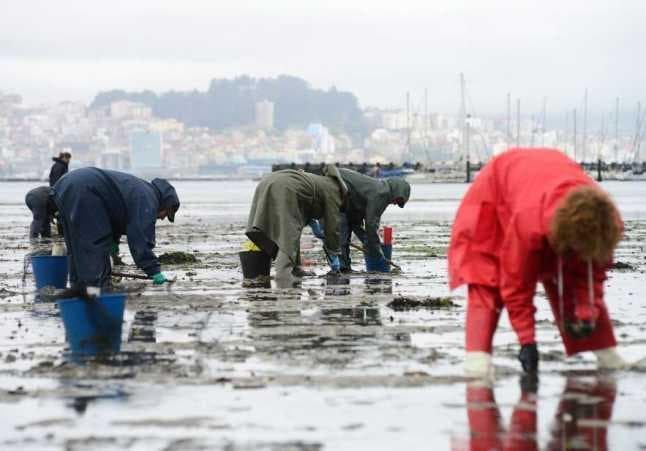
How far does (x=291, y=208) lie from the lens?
14.9m

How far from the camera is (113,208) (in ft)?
43.7

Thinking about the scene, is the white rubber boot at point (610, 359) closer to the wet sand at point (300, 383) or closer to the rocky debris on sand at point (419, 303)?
the wet sand at point (300, 383)

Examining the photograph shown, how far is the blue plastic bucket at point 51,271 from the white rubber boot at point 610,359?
7.51 m

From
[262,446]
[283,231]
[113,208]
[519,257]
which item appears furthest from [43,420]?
[283,231]

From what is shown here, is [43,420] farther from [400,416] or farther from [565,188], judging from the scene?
[565,188]

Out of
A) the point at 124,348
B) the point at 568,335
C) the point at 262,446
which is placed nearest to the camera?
the point at 262,446

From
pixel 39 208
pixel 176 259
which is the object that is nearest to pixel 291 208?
pixel 176 259

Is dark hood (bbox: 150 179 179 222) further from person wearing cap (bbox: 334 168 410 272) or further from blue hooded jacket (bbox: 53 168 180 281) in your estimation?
person wearing cap (bbox: 334 168 410 272)

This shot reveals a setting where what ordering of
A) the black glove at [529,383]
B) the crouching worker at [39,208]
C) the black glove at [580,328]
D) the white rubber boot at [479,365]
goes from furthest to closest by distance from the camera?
the crouching worker at [39,208], the white rubber boot at [479,365], the black glove at [580,328], the black glove at [529,383]

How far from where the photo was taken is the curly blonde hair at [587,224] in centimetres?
752

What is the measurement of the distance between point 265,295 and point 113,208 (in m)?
1.78

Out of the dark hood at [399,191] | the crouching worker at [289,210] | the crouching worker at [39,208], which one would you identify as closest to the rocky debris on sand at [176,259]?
the dark hood at [399,191]

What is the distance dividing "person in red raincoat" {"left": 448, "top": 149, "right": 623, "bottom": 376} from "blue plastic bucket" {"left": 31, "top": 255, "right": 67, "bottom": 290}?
7.21m

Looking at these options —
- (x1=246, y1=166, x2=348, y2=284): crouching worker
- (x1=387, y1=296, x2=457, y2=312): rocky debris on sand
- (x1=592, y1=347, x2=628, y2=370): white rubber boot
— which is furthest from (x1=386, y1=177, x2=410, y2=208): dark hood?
(x1=592, y1=347, x2=628, y2=370): white rubber boot
